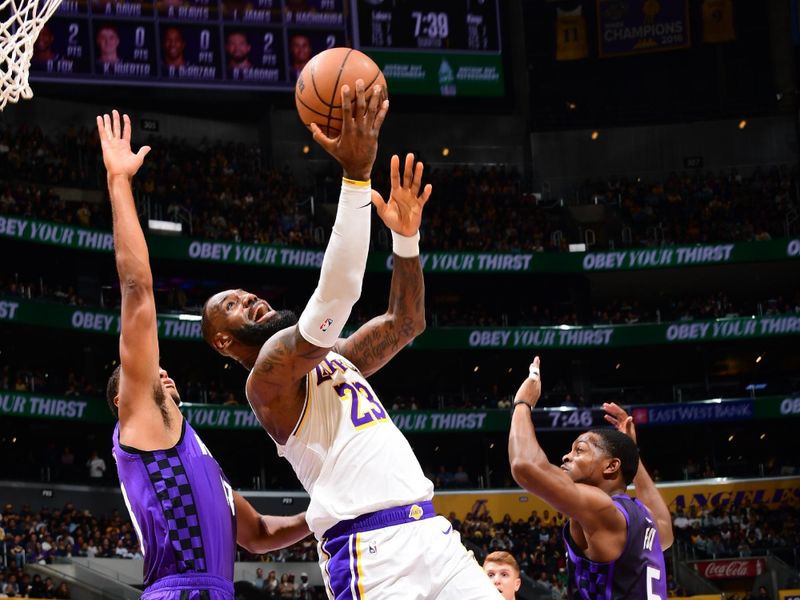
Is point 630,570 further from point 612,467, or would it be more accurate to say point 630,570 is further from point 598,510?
point 612,467

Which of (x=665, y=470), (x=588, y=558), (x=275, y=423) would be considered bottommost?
(x=665, y=470)

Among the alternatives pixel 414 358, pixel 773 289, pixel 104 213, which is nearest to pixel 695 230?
pixel 773 289

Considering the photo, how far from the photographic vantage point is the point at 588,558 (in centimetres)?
552

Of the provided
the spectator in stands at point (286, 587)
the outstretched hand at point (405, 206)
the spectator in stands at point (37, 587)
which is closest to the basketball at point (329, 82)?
the outstretched hand at point (405, 206)

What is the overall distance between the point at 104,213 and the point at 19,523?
9.82 m

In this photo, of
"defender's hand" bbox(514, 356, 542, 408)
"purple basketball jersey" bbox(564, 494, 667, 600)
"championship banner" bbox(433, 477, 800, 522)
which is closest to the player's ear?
"purple basketball jersey" bbox(564, 494, 667, 600)

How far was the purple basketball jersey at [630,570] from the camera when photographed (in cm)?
542

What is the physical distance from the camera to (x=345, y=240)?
14.6ft

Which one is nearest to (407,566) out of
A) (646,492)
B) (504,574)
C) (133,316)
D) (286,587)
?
(133,316)

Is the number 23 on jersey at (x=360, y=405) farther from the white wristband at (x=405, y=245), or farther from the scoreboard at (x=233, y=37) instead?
the scoreboard at (x=233, y=37)

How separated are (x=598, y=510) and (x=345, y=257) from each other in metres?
1.83

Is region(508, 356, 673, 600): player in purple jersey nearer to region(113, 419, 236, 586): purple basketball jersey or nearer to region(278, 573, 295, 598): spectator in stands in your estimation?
region(113, 419, 236, 586): purple basketball jersey

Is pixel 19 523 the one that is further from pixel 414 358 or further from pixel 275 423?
pixel 275 423

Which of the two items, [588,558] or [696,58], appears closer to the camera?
[588,558]
